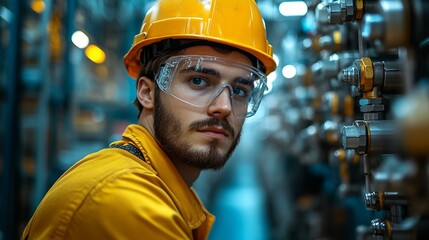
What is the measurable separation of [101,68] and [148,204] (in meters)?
5.24

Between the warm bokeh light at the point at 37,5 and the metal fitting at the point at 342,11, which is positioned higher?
the warm bokeh light at the point at 37,5

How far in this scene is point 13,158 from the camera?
133 inches

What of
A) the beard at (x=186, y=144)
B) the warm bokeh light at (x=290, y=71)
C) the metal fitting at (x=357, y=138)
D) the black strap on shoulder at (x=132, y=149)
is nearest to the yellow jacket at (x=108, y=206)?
the black strap on shoulder at (x=132, y=149)

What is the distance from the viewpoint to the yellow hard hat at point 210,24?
1842mm

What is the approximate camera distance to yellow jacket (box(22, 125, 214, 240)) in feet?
4.25

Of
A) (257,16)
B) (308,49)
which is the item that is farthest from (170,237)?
(308,49)

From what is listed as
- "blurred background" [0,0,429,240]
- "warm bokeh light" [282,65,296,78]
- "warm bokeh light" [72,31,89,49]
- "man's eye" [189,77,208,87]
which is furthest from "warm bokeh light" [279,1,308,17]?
"man's eye" [189,77,208,87]

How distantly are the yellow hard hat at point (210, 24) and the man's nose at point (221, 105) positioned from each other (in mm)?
202

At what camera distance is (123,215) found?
129 centimetres

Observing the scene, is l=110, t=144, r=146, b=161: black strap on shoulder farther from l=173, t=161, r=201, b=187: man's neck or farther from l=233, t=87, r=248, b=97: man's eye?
l=233, t=87, r=248, b=97: man's eye

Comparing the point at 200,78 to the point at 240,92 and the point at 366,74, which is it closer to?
the point at 240,92

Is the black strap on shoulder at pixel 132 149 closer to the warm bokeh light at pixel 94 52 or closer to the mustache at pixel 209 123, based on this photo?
the mustache at pixel 209 123

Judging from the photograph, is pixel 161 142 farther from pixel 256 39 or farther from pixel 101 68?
pixel 101 68

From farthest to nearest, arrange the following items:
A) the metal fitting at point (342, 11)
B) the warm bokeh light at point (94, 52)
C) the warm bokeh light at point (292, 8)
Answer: the warm bokeh light at point (94, 52) → the warm bokeh light at point (292, 8) → the metal fitting at point (342, 11)
